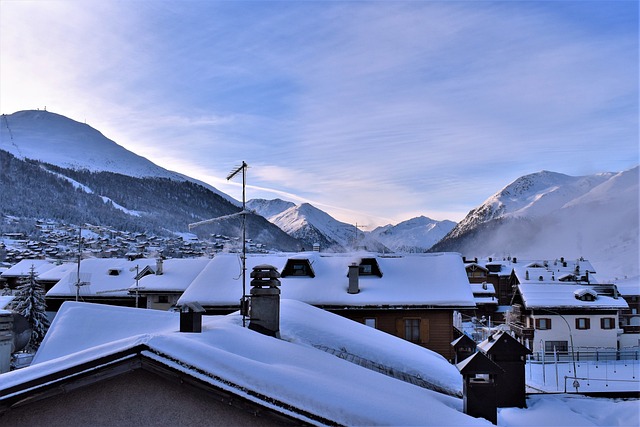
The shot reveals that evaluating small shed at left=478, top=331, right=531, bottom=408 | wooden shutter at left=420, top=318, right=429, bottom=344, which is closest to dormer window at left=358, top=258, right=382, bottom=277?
wooden shutter at left=420, top=318, right=429, bottom=344

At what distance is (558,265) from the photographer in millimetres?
71562

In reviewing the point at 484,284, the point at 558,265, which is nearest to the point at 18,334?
the point at 484,284

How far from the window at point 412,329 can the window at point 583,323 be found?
2108 centimetres

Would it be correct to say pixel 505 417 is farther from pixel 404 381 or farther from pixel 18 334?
pixel 18 334

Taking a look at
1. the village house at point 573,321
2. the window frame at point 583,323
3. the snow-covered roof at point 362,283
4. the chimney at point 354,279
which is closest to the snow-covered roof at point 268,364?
the snow-covered roof at point 362,283

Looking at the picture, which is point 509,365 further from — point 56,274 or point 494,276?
point 494,276

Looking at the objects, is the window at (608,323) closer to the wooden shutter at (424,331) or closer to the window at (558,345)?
the window at (558,345)

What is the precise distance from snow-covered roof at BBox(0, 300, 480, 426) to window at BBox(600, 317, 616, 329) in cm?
3576

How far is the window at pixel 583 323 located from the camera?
42.0m

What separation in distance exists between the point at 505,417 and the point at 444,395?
187 cm

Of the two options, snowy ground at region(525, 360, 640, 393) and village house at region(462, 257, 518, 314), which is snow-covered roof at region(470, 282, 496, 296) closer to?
village house at region(462, 257, 518, 314)

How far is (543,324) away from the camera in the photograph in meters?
42.2

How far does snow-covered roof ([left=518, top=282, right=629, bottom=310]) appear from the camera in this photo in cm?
4172

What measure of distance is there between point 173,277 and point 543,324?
1125 inches
